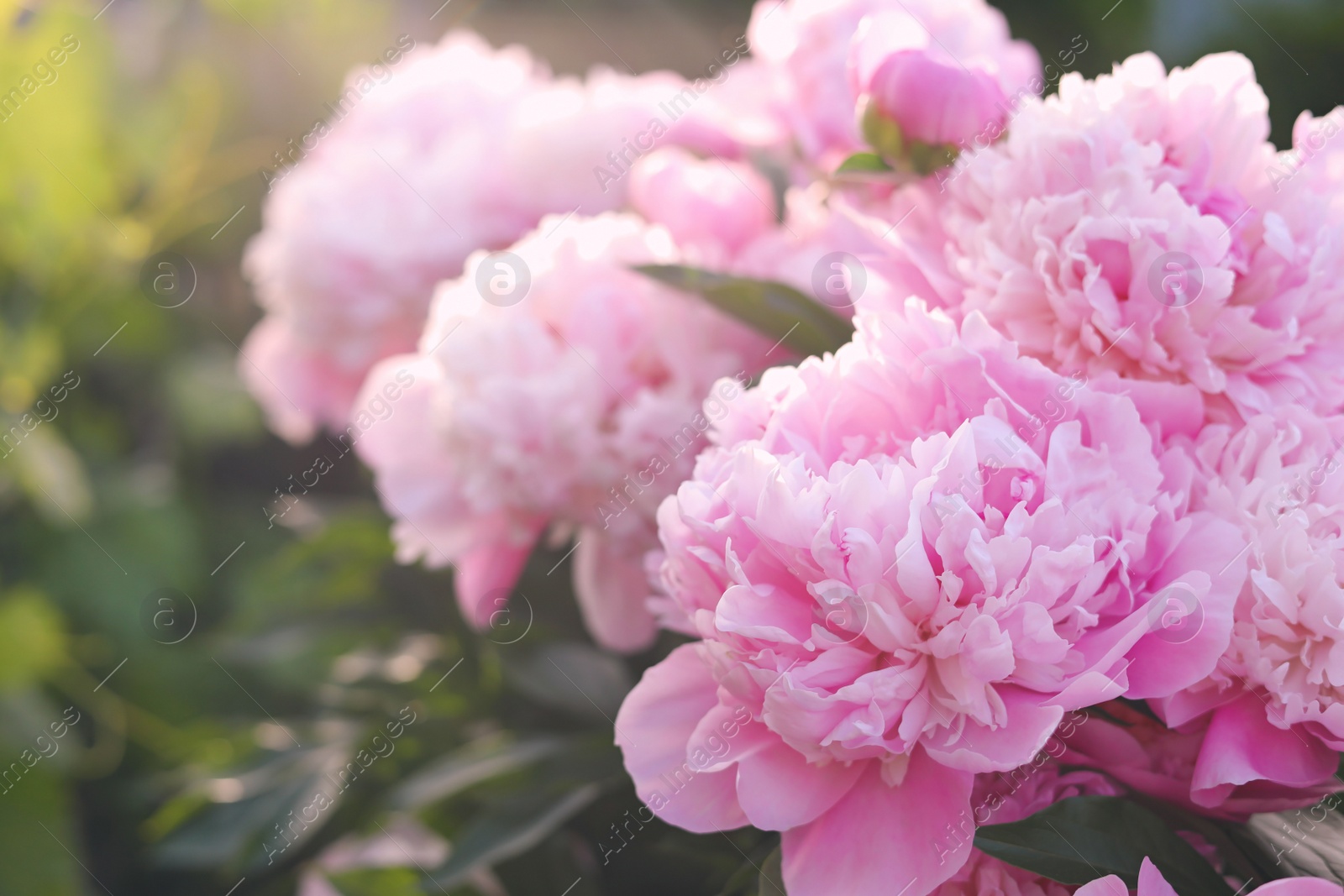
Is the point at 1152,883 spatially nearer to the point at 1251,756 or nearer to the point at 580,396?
the point at 1251,756

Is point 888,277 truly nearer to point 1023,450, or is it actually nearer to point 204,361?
point 1023,450

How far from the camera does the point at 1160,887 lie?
0.26 metres

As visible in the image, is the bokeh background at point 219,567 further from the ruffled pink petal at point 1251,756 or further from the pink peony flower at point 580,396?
Answer: the ruffled pink petal at point 1251,756

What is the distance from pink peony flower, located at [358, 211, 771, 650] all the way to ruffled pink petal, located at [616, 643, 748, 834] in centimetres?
10

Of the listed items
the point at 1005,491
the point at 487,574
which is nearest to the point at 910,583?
the point at 1005,491

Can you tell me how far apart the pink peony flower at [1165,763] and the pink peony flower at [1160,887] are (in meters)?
0.02

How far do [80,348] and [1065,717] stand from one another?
0.80 meters

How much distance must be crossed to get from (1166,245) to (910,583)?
0.12m

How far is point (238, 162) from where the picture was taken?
0.84 meters

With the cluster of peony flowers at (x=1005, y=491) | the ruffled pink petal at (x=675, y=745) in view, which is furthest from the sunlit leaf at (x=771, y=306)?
the ruffled pink petal at (x=675, y=745)

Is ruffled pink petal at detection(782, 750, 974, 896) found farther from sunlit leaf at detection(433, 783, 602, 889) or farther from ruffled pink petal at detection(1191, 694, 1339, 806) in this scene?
sunlit leaf at detection(433, 783, 602, 889)

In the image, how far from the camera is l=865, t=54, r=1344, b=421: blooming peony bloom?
0.28m

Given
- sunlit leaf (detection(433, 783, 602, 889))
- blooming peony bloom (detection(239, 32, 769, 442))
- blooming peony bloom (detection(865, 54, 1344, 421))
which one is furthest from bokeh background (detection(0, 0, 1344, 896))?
blooming peony bloom (detection(865, 54, 1344, 421))

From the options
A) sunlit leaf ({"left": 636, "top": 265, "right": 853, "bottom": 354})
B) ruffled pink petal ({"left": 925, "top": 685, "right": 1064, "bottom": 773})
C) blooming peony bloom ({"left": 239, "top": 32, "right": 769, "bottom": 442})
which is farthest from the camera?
blooming peony bloom ({"left": 239, "top": 32, "right": 769, "bottom": 442})
